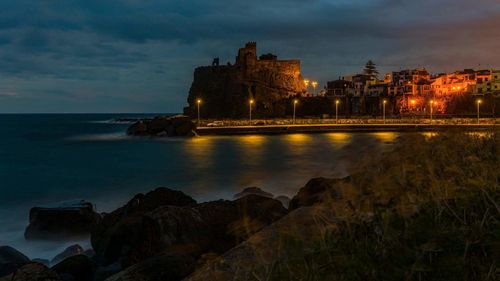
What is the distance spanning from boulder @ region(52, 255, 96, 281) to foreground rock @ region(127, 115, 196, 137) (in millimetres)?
50784

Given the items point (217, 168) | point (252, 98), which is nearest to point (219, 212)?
point (217, 168)

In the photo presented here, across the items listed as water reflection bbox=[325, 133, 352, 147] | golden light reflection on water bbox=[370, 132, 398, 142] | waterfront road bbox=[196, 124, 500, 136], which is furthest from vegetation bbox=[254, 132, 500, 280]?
waterfront road bbox=[196, 124, 500, 136]

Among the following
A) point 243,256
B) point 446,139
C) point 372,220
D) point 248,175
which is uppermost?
point 446,139

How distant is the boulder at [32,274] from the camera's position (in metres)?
5.04

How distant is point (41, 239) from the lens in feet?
38.2

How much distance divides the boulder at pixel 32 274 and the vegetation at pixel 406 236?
3.42 meters

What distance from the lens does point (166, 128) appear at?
202ft

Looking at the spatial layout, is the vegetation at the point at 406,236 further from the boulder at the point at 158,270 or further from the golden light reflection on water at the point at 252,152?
the golden light reflection on water at the point at 252,152

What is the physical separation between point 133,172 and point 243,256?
26.3m

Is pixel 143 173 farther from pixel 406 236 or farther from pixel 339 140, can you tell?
pixel 339 140

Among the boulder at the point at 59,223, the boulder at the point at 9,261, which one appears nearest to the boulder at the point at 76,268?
the boulder at the point at 9,261

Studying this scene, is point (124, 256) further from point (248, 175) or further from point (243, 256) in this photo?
point (248, 175)

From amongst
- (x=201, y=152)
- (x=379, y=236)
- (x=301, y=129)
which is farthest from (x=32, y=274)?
(x=301, y=129)

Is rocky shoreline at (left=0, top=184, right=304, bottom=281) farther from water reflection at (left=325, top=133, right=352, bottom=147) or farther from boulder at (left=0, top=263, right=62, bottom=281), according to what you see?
water reflection at (left=325, top=133, right=352, bottom=147)
